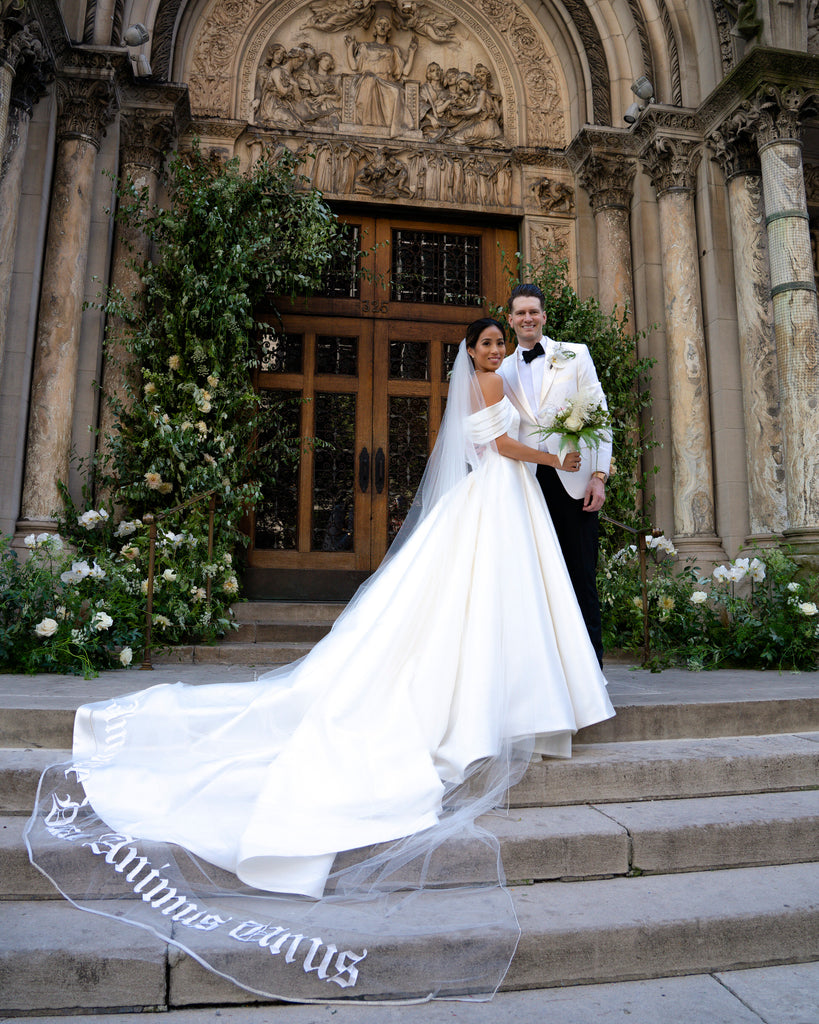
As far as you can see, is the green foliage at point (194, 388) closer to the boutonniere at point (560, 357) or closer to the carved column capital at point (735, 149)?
the boutonniere at point (560, 357)

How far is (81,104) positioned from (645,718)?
6792mm

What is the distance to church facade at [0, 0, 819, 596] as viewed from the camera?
21.7ft

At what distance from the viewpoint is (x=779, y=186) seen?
701 centimetres

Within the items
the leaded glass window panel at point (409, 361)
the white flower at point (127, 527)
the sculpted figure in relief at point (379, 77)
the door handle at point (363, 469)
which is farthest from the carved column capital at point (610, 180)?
the white flower at point (127, 527)

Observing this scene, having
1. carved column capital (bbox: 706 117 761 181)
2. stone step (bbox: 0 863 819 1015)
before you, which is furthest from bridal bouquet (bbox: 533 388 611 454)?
carved column capital (bbox: 706 117 761 181)

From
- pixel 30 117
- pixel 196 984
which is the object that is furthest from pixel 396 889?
pixel 30 117

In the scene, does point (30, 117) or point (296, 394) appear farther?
point (296, 394)

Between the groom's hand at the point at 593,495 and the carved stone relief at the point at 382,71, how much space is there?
606 centimetres

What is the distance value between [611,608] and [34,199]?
232 inches

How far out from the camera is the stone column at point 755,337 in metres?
7.12

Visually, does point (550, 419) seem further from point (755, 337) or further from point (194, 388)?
point (755, 337)

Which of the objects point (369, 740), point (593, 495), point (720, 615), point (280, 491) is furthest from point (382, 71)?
point (369, 740)

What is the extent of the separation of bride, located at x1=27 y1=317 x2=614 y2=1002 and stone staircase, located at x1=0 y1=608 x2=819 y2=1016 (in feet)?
0.37

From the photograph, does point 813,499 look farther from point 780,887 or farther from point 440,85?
point 440,85
